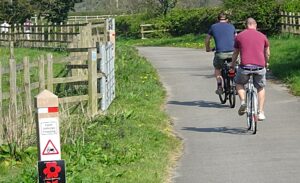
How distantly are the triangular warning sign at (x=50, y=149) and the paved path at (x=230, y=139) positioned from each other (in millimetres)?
3175

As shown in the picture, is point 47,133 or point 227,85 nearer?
point 47,133

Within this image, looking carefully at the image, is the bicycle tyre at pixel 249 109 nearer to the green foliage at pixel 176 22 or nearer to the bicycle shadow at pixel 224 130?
the bicycle shadow at pixel 224 130

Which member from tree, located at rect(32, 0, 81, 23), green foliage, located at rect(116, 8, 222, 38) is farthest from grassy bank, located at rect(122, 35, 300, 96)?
tree, located at rect(32, 0, 81, 23)

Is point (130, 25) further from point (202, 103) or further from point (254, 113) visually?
point (254, 113)

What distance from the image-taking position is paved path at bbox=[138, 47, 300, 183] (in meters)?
9.90

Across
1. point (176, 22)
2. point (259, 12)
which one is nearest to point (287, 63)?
point (259, 12)

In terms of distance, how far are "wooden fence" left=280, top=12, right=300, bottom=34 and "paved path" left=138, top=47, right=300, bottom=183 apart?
1746 centimetres

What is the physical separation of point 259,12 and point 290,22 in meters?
2.79

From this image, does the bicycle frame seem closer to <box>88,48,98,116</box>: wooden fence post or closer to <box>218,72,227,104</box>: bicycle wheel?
<box>218,72,227,104</box>: bicycle wheel

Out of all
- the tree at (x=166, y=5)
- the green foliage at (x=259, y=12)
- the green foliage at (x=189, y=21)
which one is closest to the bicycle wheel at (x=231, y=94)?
the green foliage at (x=259, y=12)

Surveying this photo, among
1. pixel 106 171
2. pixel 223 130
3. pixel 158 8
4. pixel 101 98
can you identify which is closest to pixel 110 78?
pixel 101 98

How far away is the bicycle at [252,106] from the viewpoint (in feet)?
41.1

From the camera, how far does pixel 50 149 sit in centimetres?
671

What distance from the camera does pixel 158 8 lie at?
6259 centimetres
